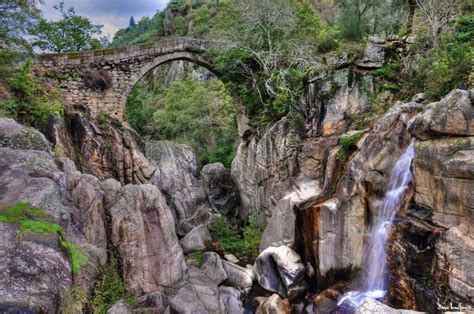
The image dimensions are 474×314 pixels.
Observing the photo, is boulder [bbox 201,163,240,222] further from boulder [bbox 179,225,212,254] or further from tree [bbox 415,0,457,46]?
tree [bbox 415,0,457,46]

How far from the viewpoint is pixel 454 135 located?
651 cm

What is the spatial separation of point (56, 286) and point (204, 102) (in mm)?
19495

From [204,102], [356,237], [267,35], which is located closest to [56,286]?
[356,237]

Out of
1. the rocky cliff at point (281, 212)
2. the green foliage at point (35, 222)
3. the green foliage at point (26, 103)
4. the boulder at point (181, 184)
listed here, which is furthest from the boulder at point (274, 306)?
the green foliage at point (26, 103)

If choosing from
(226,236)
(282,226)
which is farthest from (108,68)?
(282,226)

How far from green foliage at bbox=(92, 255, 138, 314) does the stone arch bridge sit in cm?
878

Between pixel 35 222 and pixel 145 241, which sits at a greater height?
pixel 35 222

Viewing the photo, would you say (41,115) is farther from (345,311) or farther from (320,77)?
(345,311)

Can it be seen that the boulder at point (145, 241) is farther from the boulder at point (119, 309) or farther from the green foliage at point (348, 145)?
the green foliage at point (348, 145)

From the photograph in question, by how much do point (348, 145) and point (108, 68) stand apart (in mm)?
11715

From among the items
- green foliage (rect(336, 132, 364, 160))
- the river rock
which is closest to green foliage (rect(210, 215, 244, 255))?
green foliage (rect(336, 132, 364, 160))

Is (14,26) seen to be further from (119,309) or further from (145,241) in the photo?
(119,309)

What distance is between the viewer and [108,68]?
1606 centimetres

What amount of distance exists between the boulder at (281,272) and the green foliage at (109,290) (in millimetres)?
3804
